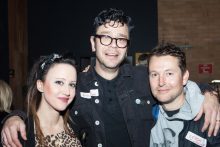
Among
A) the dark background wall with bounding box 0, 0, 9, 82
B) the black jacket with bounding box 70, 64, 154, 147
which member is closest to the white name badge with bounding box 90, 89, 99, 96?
the black jacket with bounding box 70, 64, 154, 147

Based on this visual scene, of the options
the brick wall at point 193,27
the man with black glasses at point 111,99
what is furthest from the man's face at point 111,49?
the brick wall at point 193,27

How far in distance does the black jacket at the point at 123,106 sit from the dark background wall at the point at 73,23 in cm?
351

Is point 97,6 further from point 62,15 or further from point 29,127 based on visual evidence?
point 29,127

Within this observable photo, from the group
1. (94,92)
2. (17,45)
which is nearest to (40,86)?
(94,92)

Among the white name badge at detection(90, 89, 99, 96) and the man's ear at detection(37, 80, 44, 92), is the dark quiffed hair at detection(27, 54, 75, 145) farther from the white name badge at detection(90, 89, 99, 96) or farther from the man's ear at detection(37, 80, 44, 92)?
the white name badge at detection(90, 89, 99, 96)

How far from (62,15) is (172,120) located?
453 cm

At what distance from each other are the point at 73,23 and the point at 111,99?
397 cm

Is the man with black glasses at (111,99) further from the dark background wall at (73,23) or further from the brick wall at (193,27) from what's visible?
the brick wall at (193,27)

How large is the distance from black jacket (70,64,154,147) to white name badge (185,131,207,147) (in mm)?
442

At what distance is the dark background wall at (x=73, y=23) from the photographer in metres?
6.13

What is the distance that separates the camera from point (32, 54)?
6270mm

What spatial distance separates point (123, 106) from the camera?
98.0 inches

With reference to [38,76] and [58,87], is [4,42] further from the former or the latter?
[58,87]

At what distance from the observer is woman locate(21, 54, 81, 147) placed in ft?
6.80
